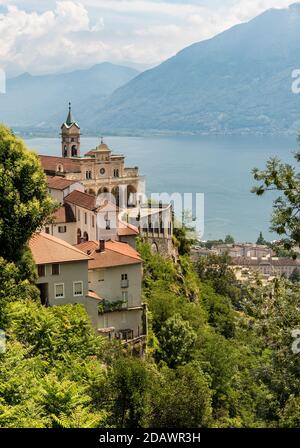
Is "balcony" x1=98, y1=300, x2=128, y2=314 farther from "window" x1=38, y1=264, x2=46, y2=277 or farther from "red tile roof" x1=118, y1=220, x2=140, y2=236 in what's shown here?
"red tile roof" x1=118, y1=220, x2=140, y2=236

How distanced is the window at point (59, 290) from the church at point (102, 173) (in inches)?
911


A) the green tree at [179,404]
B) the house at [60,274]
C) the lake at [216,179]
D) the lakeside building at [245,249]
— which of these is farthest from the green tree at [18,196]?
the lakeside building at [245,249]

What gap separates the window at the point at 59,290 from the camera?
19.5 m

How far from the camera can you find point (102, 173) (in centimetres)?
4494

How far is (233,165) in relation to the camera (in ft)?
500

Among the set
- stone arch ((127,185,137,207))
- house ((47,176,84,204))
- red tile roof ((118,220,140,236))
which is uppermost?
house ((47,176,84,204))

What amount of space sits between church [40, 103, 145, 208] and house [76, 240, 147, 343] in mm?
20299

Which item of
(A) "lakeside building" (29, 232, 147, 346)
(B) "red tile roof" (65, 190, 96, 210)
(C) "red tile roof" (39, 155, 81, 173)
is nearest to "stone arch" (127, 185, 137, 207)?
(C) "red tile roof" (39, 155, 81, 173)

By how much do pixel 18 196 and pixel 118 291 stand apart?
651 cm

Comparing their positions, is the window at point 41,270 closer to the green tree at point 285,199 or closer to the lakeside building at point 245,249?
the green tree at point 285,199

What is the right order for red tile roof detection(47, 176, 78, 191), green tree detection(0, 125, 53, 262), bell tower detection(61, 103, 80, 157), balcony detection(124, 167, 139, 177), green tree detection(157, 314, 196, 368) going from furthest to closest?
bell tower detection(61, 103, 80, 157), balcony detection(124, 167, 139, 177), red tile roof detection(47, 176, 78, 191), green tree detection(157, 314, 196, 368), green tree detection(0, 125, 53, 262)

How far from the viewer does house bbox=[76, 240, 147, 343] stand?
21422 mm

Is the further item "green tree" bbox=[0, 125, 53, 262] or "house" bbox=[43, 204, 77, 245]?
"house" bbox=[43, 204, 77, 245]
